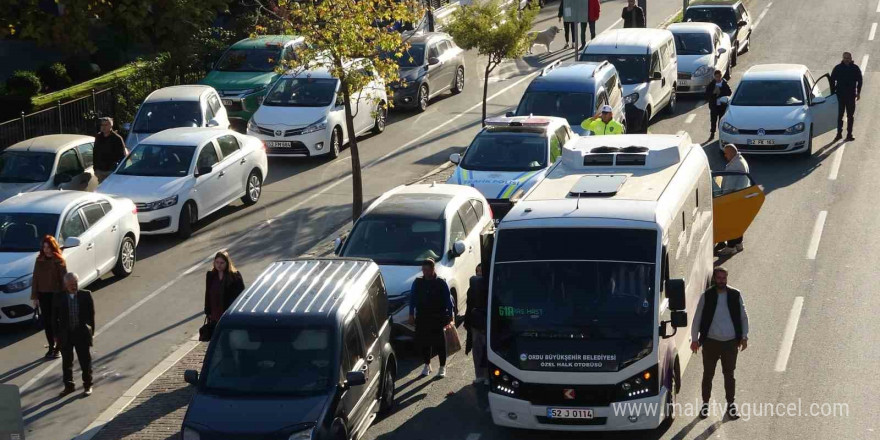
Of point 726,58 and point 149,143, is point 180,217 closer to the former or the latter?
point 149,143

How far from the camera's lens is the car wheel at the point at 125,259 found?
19.7 meters

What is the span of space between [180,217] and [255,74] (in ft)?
32.1

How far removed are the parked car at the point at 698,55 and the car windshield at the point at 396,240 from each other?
1684 centimetres

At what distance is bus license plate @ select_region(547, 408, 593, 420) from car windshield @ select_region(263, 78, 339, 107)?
15.8m

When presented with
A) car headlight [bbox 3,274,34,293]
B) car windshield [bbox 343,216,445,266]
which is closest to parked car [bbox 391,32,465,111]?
car windshield [bbox 343,216,445,266]

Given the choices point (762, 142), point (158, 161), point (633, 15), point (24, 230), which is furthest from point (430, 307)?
point (633, 15)

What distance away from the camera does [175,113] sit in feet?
85.5

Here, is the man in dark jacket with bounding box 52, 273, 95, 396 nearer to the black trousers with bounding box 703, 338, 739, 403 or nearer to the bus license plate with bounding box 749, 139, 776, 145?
the black trousers with bounding box 703, 338, 739, 403

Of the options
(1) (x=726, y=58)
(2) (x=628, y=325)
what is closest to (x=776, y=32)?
(1) (x=726, y=58)

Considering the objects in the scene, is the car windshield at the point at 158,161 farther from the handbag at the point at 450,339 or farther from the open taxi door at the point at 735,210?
the open taxi door at the point at 735,210

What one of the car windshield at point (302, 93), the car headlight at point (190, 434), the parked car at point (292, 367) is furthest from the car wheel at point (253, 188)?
the car headlight at point (190, 434)

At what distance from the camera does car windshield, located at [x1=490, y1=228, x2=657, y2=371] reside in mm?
12359

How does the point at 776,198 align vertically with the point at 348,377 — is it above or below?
below

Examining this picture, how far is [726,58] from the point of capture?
32812 mm
